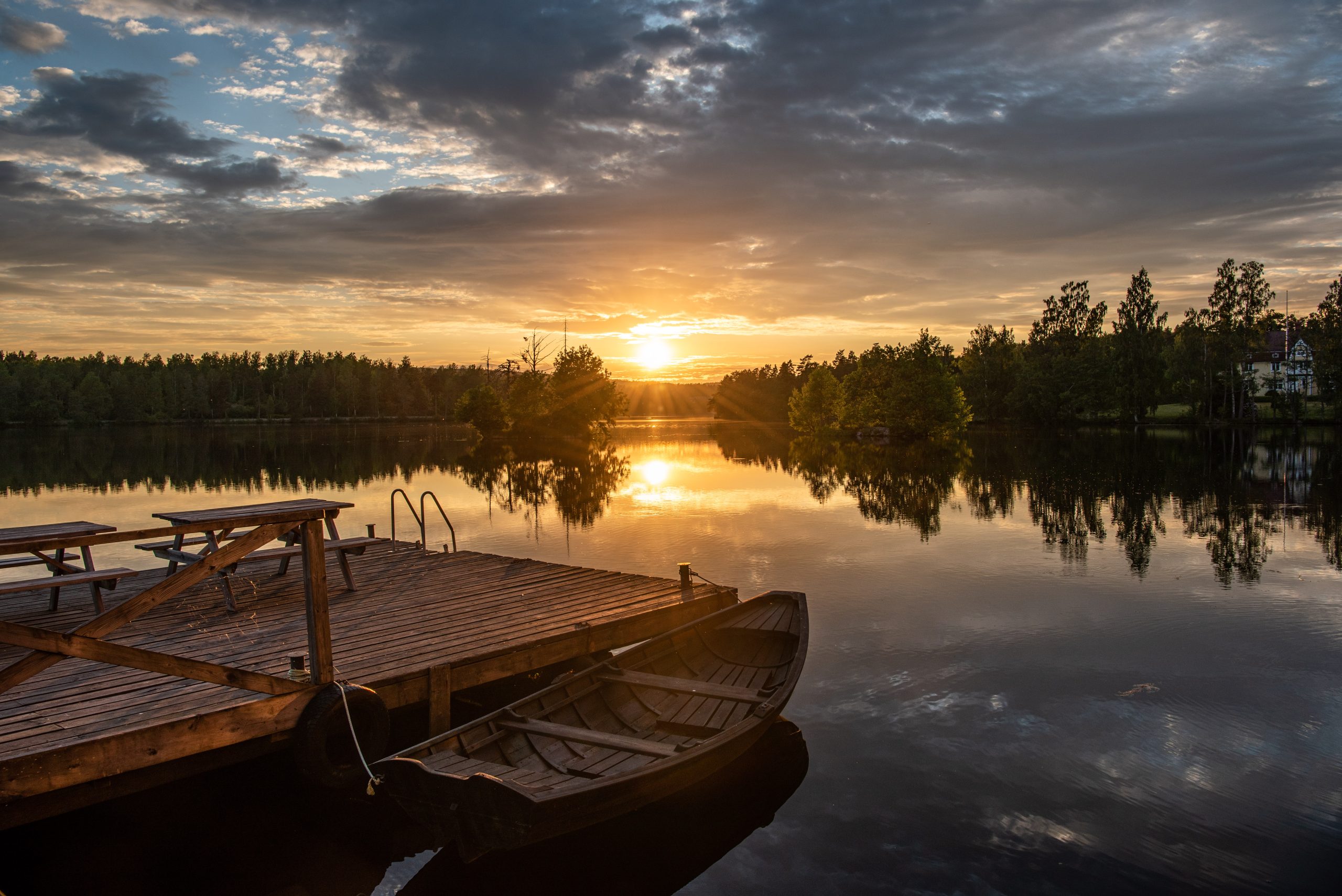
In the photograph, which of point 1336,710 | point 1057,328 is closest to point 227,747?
point 1336,710

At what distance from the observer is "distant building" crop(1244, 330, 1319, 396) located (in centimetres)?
7788

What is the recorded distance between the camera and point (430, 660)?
7.78 meters

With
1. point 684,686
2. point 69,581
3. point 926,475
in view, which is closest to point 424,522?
point 69,581

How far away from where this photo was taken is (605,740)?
22.4 ft

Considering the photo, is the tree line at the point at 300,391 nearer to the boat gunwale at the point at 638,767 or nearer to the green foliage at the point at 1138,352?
the green foliage at the point at 1138,352

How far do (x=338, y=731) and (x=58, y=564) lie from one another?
539cm

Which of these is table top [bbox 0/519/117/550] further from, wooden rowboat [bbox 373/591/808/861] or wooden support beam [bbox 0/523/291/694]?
wooden rowboat [bbox 373/591/808/861]

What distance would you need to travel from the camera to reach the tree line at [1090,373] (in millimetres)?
73688

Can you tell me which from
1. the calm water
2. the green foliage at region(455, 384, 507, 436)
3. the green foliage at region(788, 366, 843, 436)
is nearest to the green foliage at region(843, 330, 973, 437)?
the green foliage at region(788, 366, 843, 436)

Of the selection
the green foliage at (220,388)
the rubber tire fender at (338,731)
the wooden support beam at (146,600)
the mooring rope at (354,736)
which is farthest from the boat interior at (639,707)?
the green foliage at (220,388)

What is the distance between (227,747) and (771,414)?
146 metres

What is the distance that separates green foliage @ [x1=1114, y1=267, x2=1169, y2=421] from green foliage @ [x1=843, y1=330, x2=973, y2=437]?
18.2 m

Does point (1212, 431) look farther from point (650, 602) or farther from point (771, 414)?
point (771, 414)

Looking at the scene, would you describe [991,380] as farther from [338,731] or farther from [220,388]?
[220,388]
